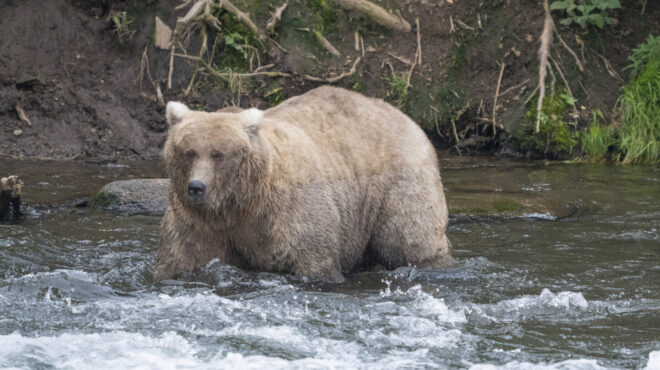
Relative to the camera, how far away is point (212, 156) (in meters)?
5.88

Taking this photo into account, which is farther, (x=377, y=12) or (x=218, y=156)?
(x=377, y=12)

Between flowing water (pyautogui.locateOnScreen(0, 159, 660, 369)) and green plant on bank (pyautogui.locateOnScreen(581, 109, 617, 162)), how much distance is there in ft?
9.57

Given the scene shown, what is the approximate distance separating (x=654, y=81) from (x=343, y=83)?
399 cm

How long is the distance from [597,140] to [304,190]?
663cm

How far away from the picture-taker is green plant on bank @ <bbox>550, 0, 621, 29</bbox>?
1259 centimetres

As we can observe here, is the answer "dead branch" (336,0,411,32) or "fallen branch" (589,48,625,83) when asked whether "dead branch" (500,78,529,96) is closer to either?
"fallen branch" (589,48,625,83)

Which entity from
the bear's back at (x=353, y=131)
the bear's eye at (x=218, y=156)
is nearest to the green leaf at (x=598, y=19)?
the bear's back at (x=353, y=131)

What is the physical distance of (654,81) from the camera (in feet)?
39.8

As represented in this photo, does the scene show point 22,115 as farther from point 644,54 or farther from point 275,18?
point 644,54

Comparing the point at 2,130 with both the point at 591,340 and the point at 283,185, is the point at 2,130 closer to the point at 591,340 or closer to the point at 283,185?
the point at 283,185

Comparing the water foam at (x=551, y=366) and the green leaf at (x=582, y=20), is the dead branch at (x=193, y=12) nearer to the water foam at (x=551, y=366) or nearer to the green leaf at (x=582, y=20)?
the green leaf at (x=582, y=20)

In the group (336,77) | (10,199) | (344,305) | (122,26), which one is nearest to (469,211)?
(344,305)

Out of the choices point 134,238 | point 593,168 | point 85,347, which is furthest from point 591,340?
point 593,168

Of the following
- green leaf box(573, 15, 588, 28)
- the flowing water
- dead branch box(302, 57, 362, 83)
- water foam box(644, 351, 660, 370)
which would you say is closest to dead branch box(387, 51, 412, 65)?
dead branch box(302, 57, 362, 83)
